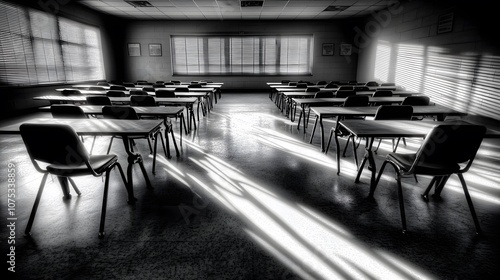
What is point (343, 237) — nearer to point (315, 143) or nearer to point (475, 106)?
point (315, 143)

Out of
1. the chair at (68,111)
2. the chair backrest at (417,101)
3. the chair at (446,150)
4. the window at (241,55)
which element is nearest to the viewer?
the chair at (446,150)

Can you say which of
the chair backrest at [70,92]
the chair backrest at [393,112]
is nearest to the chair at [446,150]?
the chair backrest at [393,112]

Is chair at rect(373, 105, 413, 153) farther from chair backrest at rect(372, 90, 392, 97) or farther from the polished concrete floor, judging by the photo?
chair backrest at rect(372, 90, 392, 97)

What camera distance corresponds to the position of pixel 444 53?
5.82 m

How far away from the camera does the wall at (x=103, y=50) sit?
5.95 metres

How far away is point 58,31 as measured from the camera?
24.6 ft

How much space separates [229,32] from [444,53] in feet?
25.6

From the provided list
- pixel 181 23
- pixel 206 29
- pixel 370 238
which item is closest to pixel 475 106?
pixel 370 238

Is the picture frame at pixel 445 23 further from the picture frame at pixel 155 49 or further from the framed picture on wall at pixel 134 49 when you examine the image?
the framed picture on wall at pixel 134 49

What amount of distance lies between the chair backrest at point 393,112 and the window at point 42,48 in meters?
7.35

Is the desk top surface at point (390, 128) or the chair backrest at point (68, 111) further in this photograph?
the chair backrest at point (68, 111)

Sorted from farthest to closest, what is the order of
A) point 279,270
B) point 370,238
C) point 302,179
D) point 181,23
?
point 181,23 < point 302,179 < point 370,238 < point 279,270

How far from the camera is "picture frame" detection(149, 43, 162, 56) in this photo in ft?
36.4

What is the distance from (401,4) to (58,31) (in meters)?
9.85
